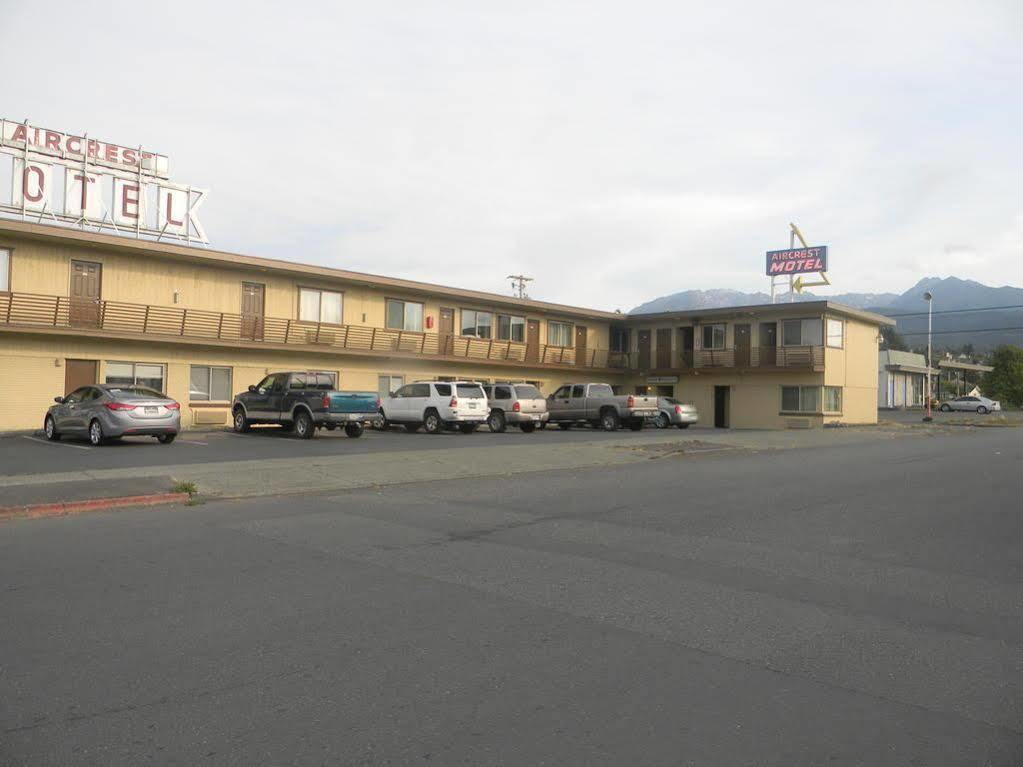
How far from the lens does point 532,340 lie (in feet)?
143

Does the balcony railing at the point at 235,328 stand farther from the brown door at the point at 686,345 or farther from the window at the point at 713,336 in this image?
the window at the point at 713,336

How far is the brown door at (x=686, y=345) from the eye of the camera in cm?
4606

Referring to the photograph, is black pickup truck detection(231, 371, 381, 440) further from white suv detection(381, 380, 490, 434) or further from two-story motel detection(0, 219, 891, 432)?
two-story motel detection(0, 219, 891, 432)

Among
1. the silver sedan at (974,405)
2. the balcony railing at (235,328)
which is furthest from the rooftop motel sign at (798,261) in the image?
the silver sedan at (974,405)

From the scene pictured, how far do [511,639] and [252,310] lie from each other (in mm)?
28682

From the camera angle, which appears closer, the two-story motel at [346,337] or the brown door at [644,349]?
the two-story motel at [346,337]

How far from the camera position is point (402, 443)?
23.4 meters

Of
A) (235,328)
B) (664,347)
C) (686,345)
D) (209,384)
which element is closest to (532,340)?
(664,347)

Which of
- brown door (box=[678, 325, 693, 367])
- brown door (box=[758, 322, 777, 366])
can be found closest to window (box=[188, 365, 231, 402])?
brown door (box=[678, 325, 693, 367])

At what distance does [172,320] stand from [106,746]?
2776cm

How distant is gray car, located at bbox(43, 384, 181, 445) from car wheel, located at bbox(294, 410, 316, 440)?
419cm

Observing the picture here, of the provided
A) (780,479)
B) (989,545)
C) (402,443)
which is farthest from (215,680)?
(402,443)

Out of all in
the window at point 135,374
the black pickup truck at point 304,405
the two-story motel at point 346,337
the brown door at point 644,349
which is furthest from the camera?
the brown door at point 644,349

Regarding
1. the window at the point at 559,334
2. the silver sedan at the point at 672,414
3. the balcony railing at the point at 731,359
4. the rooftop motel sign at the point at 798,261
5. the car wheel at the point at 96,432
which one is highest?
the rooftop motel sign at the point at 798,261
